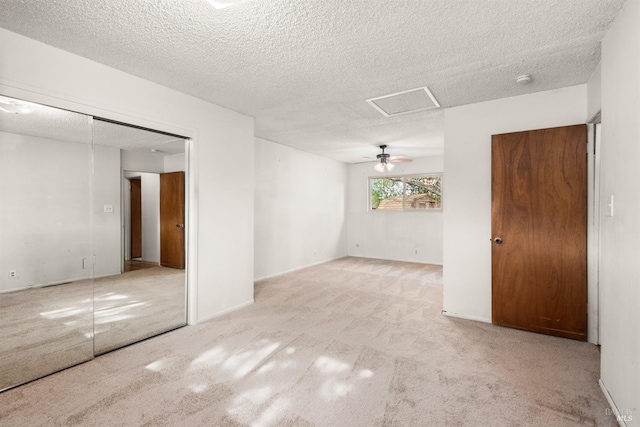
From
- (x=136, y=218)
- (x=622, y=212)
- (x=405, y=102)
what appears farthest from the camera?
(x=136, y=218)

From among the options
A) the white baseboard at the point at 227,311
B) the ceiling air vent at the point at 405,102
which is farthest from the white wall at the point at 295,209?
the ceiling air vent at the point at 405,102

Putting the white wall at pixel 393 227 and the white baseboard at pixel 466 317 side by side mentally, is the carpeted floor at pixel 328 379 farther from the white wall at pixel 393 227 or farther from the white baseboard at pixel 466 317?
the white wall at pixel 393 227

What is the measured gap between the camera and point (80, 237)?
111 inches

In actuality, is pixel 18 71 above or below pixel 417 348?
above

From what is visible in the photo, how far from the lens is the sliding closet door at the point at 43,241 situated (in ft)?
7.70

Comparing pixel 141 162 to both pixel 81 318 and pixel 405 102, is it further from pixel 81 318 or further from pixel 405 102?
pixel 405 102

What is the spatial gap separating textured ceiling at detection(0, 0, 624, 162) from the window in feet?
12.9

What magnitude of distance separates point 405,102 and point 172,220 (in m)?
3.07

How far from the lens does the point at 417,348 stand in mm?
2707

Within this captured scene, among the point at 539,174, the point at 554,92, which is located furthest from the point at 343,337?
the point at 554,92

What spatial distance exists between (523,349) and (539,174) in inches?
67.4

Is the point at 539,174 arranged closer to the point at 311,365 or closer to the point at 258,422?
the point at 311,365

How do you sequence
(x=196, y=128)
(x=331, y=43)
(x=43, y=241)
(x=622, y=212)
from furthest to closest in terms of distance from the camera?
(x=196, y=128) → (x=43, y=241) → (x=331, y=43) → (x=622, y=212)

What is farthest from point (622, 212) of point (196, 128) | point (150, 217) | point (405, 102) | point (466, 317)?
point (150, 217)
